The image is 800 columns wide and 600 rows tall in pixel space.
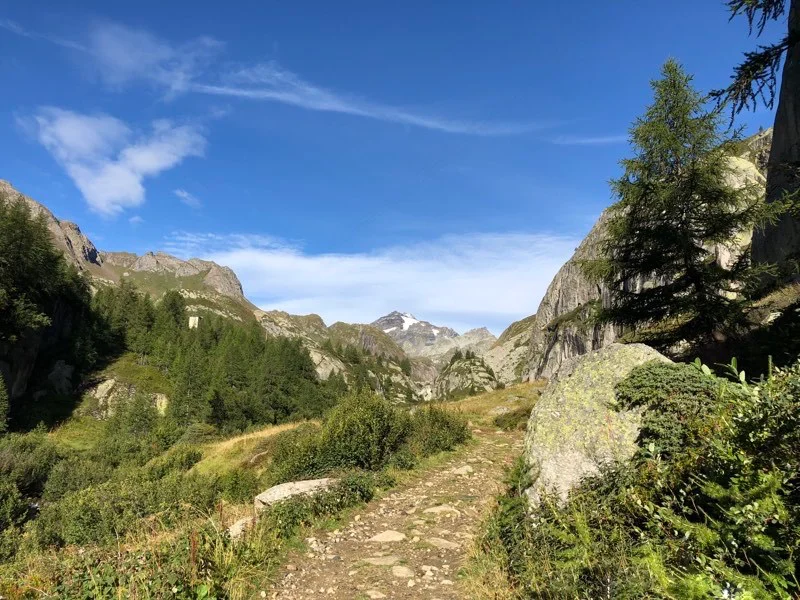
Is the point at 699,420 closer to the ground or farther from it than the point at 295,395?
farther from it

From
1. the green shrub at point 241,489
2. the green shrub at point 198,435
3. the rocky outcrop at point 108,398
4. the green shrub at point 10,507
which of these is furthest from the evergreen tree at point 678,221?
the rocky outcrop at point 108,398

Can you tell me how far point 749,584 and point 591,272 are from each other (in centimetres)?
1279

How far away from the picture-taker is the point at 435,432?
14.1 metres

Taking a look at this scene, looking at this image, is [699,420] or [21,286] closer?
[699,420]

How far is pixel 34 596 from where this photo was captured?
5633mm

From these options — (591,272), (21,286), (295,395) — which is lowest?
(295,395)

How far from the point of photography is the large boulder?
6020mm

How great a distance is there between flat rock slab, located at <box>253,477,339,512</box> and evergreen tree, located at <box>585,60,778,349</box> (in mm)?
10419

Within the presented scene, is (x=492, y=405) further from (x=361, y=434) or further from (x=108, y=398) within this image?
(x=108, y=398)

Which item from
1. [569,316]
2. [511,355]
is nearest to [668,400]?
[569,316]

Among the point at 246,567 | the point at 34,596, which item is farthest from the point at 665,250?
the point at 34,596

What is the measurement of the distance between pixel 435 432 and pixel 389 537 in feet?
21.4

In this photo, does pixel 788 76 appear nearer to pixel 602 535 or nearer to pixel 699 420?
pixel 699 420

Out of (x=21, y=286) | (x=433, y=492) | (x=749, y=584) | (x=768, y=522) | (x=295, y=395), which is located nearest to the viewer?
(x=749, y=584)
